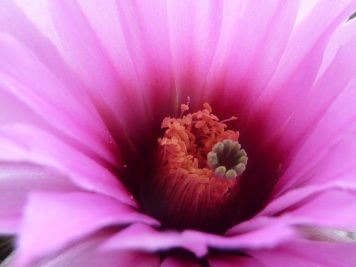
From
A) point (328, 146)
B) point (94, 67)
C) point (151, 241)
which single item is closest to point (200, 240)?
point (151, 241)

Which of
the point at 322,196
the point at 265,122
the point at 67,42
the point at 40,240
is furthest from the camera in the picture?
the point at 265,122

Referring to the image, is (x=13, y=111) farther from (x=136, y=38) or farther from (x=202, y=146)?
(x=202, y=146)

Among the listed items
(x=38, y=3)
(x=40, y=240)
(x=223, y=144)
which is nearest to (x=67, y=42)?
(x=38, y=3)

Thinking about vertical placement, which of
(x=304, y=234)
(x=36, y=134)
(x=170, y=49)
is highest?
(x=170, y=49)

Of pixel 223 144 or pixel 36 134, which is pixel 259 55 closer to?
pixel 223 144

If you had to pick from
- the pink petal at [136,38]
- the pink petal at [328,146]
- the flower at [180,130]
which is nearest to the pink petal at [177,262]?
the flower at [180,130]

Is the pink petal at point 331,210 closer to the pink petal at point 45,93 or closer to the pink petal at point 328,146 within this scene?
the pink petal at point 328,146
